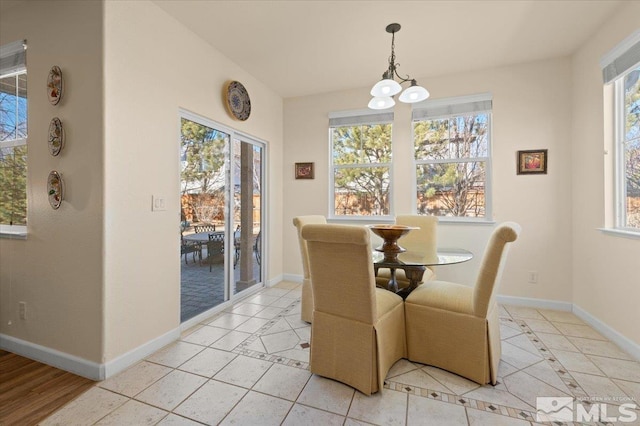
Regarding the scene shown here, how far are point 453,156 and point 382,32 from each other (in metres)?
1.72

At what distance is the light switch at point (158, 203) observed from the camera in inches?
90.7

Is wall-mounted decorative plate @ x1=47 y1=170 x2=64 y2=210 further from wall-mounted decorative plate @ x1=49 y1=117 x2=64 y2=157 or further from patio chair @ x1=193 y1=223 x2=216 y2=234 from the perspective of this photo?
patio chair @ x1=193 y1=223 x2=216 y2=234

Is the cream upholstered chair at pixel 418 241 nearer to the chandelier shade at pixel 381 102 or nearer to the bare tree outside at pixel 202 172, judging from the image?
the chandelier shade at pixel 381 102

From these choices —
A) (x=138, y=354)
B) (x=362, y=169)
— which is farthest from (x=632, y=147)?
(x=138, y=354)

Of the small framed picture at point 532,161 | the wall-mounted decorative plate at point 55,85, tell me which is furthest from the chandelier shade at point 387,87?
the wall-mounted decorative plate at point 55,85

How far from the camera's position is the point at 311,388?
183cm

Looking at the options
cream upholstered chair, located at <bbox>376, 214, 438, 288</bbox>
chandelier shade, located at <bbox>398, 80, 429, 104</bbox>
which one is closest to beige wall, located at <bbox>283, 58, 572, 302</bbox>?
cream upholstered chair, located at <bbox>376, 214, 438, 288</bbox>

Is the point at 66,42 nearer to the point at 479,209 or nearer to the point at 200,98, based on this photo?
the point at 200,98

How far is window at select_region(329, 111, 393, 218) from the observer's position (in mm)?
3902

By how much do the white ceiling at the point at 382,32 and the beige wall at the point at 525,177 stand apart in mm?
Result: 208

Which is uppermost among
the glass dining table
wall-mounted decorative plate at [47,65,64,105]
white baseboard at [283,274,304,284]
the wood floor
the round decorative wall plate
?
the round decorative wall plate

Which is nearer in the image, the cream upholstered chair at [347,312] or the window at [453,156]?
the cream upholstered chair at [347,312]

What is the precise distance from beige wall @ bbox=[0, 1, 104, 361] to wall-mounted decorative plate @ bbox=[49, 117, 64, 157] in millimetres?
42

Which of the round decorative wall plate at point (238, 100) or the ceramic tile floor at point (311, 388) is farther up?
the round decorative wall plate at point (238, 100)
